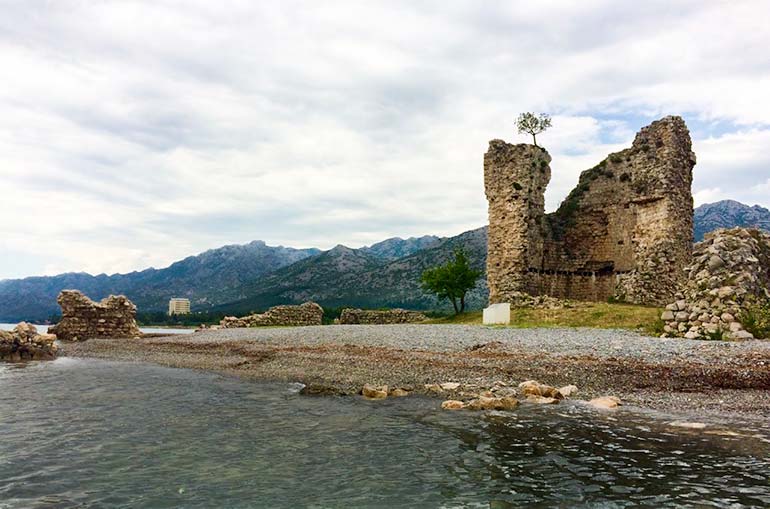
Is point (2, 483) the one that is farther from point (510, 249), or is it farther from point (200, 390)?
point (510, 249)

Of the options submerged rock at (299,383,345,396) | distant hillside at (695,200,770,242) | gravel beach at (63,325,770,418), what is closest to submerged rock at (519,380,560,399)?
gravel beach at (63,325,770,418)

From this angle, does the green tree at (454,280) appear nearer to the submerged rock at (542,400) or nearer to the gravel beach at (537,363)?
the gravel beach at (537,363)

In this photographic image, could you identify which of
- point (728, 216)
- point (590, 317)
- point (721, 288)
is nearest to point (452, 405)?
point (721, 288)

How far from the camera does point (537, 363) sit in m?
14.9

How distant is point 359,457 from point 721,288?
56.2 feet

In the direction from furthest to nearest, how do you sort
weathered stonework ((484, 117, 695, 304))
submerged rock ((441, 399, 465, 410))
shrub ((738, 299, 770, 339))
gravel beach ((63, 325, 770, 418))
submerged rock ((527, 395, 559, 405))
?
1. weathered stonework ((484, 117, 695, 304))
2. shrub ((738, 299, 770, 339))
3. gravel beach ((63, 325, 770, 418))
4. submerged rock ((527, 395, 559, 405))
5. submerged rock ((441, 399, 465, 410))

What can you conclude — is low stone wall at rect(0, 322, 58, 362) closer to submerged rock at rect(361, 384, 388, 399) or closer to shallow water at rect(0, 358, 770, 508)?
shallow water at rect(0, 358, 770, 508)

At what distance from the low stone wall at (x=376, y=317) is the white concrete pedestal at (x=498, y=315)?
53.4 feet

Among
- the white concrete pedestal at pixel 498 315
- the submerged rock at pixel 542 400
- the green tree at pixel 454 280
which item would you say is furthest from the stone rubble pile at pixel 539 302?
the submerged rock at pixel 542 400

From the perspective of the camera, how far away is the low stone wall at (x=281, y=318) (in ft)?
136

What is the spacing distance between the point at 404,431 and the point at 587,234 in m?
33.5

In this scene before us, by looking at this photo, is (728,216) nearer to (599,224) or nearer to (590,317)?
(599,224)

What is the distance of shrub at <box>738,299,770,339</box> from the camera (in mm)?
17094

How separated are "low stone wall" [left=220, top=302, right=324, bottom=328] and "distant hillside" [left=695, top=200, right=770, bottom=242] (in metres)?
163
